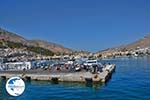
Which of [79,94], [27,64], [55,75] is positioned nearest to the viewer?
[79,94]

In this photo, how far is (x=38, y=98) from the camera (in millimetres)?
38781

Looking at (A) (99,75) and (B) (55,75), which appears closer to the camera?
(A) (99,75)

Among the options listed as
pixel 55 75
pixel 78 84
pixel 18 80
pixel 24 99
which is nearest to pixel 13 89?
pixel 18 80

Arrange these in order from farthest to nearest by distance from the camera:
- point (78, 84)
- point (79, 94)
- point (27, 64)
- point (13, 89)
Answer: point (27, 64), point (78, 84), point (79, 94), point (13, 89)

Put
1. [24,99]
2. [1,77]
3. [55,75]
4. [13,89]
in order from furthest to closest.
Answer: [1,77] → [55,75] → [24,99] → [13,89]

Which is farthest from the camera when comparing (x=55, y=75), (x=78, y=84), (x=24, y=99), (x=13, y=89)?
(x=55, y=75)

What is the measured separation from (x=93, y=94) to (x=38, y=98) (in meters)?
→ 7.66

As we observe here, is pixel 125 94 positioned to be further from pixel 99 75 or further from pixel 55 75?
pixel 55 75

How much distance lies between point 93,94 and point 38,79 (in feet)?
72.1

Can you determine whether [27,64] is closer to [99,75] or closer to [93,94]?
[99,75]

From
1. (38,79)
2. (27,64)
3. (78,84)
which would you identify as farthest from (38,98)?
(27,64)

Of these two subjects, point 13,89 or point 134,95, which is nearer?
point 13,89

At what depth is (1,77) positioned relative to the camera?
6981 cm

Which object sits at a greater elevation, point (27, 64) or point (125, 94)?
point (27, 64)
